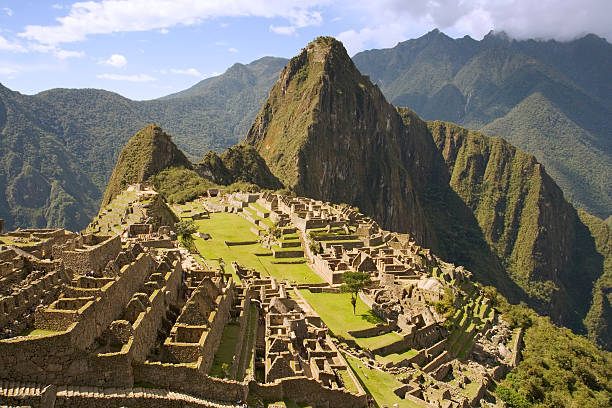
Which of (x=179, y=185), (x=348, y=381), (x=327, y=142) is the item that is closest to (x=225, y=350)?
(x=348, y=381)

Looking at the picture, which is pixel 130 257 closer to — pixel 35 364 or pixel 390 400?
pixel 35 364

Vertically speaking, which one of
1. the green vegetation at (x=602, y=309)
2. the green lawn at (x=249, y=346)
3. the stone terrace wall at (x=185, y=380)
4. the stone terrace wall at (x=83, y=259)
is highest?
the stone terrace wall at (x=83, y=259)

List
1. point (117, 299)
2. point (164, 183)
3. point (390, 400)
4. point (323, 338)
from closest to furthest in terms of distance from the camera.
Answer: point (117, 299) < point (390, 400) < point (323, 338) < point (164, 183)

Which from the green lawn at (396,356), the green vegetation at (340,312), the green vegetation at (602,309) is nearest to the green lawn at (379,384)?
the green lawn at (396,356)

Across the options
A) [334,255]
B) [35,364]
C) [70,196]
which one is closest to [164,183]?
[70,196]

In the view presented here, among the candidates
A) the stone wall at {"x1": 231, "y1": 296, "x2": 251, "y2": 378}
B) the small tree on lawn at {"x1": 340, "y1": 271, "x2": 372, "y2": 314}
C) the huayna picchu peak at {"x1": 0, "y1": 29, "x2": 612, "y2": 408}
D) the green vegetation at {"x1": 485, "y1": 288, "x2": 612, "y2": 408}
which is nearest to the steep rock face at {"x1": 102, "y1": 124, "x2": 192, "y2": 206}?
the huayna picchu peak at {"x1": 0, "y1": 29, "x2": 612, "y2": 408}

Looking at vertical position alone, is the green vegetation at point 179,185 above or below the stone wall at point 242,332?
above

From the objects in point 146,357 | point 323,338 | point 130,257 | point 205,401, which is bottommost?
point 323,338

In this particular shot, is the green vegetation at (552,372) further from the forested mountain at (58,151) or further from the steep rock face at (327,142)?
the steep rock face at (327,142)
